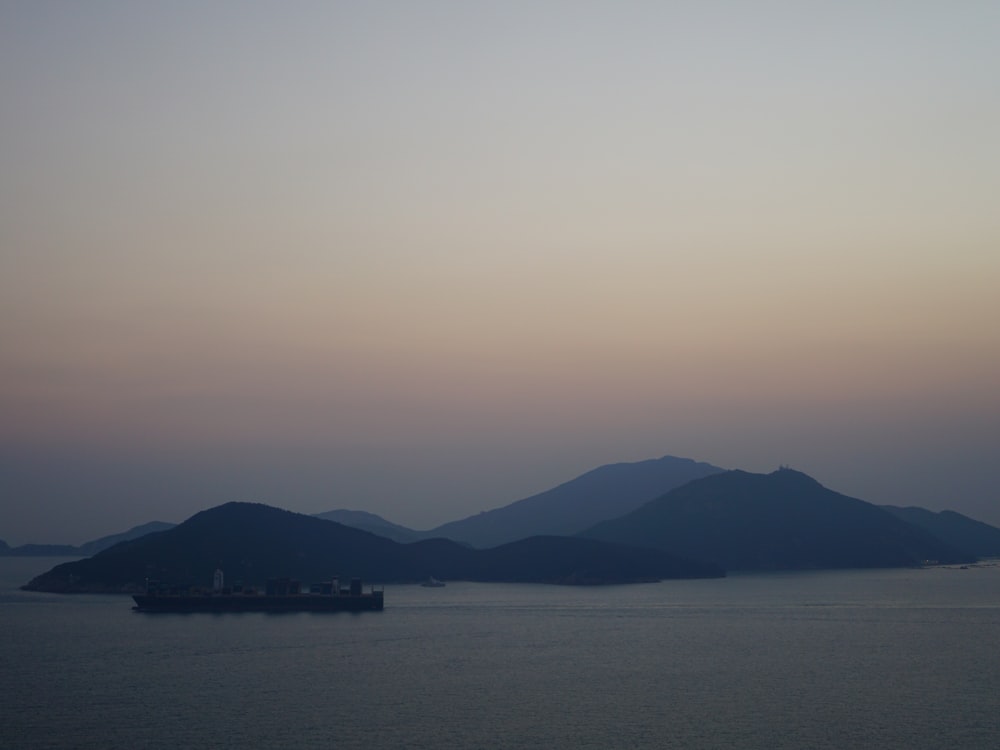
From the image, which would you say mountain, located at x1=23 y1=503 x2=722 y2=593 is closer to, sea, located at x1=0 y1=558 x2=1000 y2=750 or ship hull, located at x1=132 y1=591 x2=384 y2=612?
ship hull, located at x1=132 y1=591 x2=384 y2=612

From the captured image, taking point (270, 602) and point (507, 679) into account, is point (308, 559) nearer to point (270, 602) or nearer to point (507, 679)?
point (270, 602)

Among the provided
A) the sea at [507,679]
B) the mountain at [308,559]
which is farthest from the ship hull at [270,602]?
the mountain at [308,559]

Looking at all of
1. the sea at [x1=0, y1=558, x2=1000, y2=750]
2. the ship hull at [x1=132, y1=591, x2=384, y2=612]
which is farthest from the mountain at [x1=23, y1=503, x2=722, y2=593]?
the sea at [x1=0, y1=558, x2=1000, y2=750]

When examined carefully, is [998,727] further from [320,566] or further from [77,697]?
[320,566]

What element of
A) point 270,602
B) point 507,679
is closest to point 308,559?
point 270,602

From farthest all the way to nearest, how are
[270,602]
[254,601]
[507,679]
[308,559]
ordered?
[308,559] < [254,601] < [270,602] < [507,679]

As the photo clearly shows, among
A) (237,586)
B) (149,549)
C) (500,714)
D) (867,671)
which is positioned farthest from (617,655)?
(149,549)

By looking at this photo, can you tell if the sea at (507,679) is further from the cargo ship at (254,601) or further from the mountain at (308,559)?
the mountain at (308,559)
